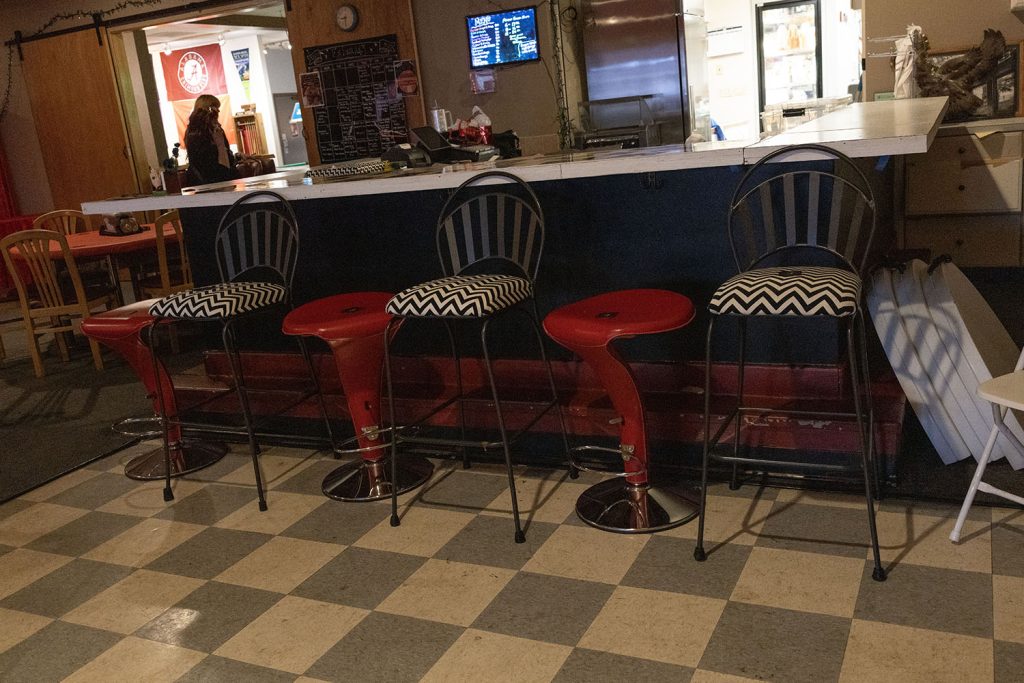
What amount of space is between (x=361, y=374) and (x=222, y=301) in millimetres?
549

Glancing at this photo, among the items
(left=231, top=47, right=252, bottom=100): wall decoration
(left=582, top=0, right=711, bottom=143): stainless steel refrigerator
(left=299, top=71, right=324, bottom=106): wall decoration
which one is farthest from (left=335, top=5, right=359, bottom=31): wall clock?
(left=231, top=47, right=252, bottom=100): wall decoration

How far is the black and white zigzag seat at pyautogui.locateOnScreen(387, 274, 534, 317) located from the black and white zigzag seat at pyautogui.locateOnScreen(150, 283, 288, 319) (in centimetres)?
64

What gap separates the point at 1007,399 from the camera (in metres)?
2.13

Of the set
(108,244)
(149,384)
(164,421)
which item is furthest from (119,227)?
(164,421)

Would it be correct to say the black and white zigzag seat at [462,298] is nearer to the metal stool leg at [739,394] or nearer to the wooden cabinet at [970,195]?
the metal stool leg at [739,394]

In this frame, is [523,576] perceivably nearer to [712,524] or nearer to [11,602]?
[712,524]

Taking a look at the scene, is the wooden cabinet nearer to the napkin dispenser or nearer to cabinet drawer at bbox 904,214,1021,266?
cabinet drawer at bbox 904,214,1021,266

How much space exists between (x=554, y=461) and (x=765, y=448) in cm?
77

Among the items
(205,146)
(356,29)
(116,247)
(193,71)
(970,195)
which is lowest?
(970,195)

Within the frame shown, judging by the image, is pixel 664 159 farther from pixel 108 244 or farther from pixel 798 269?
pixel 108 244

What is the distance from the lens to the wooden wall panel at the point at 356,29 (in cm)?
656

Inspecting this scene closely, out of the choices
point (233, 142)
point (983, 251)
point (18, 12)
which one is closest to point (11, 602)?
point (983, 251)

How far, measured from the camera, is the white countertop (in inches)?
98.0

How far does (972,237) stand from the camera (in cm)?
509
